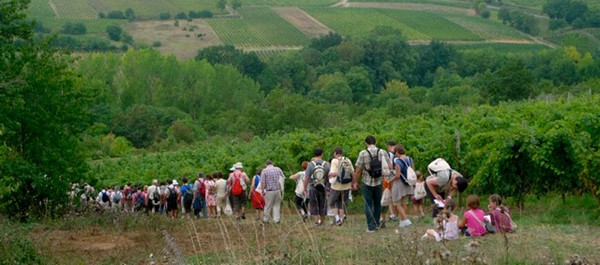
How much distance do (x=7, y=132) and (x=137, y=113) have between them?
64.6 metres

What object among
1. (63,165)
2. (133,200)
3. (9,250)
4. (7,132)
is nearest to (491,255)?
(9,250)

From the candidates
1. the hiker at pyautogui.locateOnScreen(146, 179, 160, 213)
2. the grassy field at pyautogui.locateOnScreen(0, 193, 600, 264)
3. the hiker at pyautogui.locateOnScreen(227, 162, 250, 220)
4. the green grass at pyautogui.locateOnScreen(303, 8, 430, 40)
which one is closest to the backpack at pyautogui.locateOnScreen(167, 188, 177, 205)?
the hiker at pyautogui.locateOnScreen(146, 179, 160, 213)

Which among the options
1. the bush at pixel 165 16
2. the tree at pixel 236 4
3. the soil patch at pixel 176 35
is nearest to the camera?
the soil patch at pixel 176 35

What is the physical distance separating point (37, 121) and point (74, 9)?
135 m

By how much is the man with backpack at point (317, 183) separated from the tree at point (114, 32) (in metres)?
123

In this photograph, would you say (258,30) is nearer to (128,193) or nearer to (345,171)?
(128,193)

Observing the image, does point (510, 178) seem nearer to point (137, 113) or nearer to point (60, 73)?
point (60, 73)

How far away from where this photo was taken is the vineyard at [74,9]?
147m

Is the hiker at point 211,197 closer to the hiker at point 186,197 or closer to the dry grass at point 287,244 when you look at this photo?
the hiker at point 186,197

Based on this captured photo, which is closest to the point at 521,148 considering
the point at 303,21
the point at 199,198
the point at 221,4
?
the point at 199,198

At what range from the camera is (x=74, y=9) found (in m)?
151

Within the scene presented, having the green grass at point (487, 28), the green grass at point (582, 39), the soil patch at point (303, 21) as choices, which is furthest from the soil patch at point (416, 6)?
the green grass at point (582, 39)

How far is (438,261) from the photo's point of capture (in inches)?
339

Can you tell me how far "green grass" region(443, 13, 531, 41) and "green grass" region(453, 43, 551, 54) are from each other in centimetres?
457
